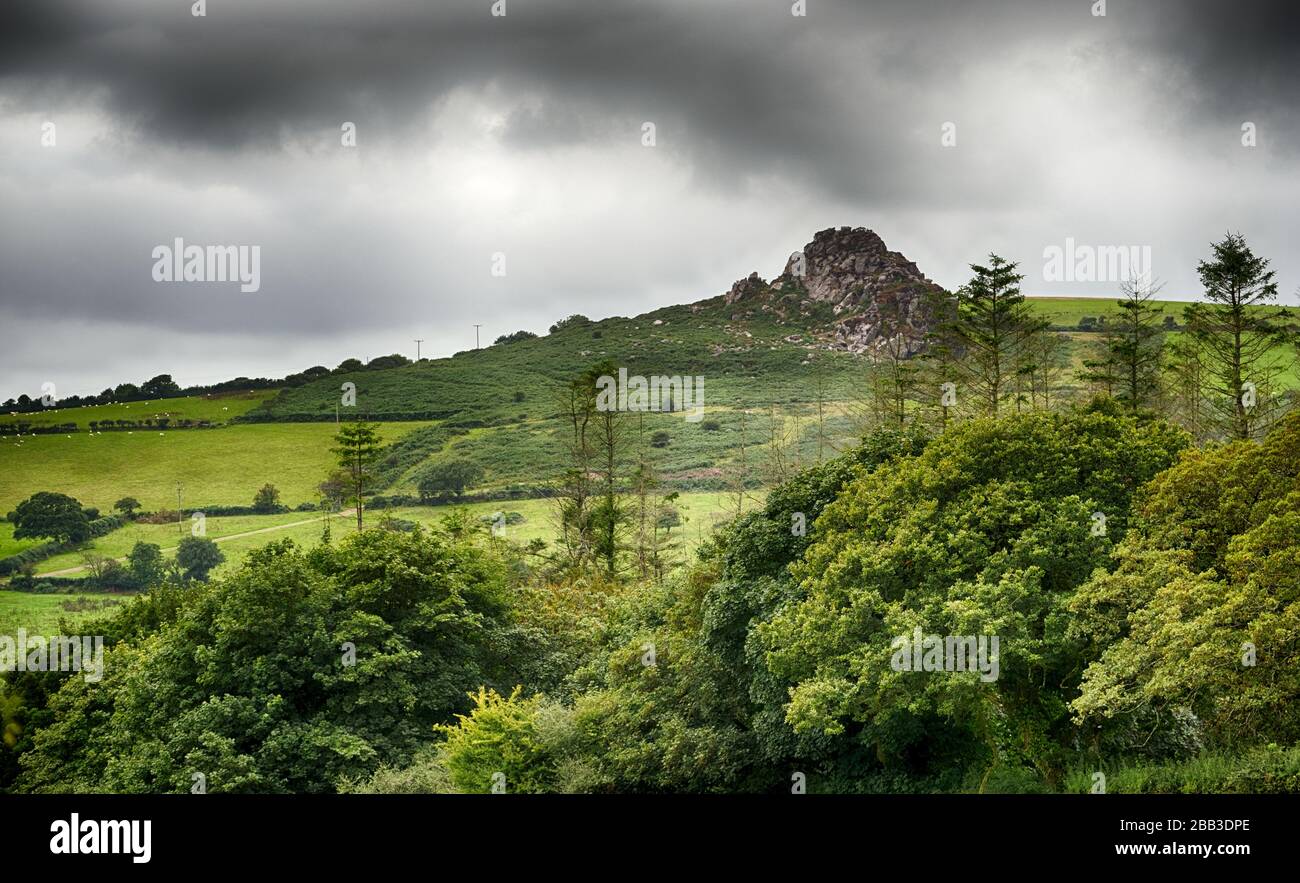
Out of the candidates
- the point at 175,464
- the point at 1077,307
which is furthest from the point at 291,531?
the point at 1077,307

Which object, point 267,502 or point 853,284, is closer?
point 267,502

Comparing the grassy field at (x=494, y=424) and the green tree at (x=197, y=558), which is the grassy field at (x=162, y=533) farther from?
the green tree at (x=197, y=558)

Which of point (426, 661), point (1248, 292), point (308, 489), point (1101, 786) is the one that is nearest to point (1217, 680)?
point (1101, 786)

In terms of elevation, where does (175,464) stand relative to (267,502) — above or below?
above

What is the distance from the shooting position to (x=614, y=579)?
54000 mm

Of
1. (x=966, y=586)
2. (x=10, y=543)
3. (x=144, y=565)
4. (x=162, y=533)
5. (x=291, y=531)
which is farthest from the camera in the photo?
(x=162, y=533)

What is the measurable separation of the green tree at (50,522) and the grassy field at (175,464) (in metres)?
5.82

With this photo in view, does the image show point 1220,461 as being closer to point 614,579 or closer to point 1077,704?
point 1077,704

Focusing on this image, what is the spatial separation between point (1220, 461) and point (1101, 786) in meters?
6.71

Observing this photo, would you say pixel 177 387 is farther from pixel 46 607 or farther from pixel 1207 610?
pixel 1207 610

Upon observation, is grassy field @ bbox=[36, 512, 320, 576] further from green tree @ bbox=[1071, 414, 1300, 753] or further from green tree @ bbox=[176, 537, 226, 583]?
green tree @ bbox=[1071, 414, 1300, 753]

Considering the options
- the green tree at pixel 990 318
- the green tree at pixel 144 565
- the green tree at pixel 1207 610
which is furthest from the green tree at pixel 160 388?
the green tree at pixel 1207 610

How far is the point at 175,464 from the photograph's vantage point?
117438 mm

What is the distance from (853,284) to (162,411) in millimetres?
110479
